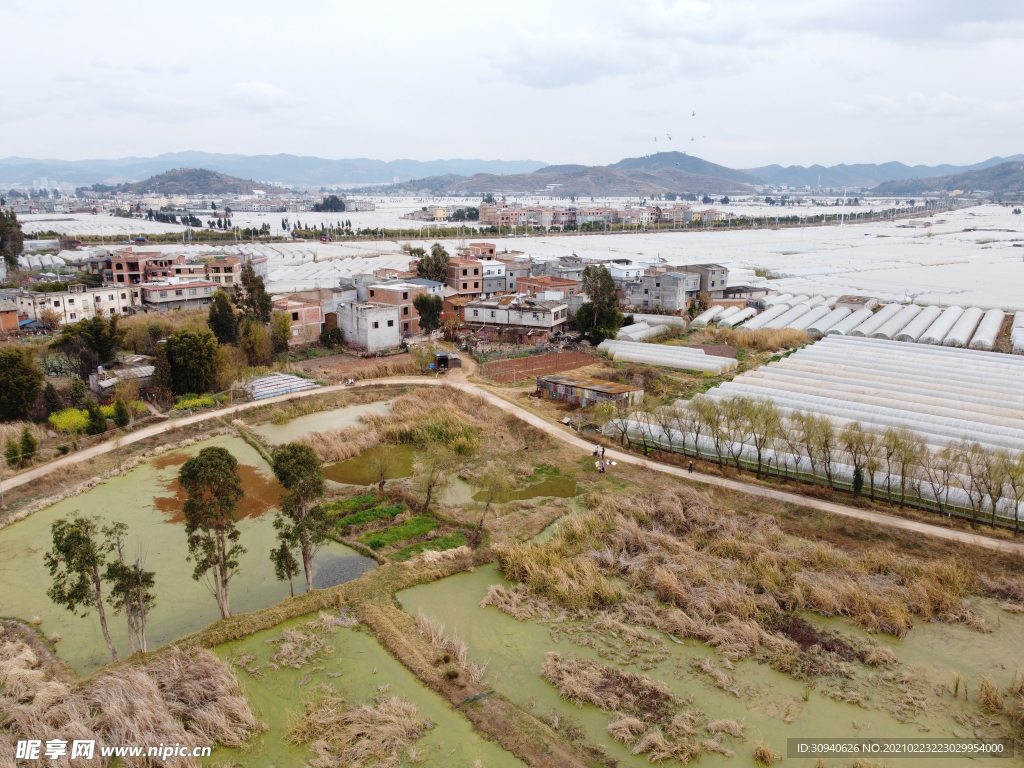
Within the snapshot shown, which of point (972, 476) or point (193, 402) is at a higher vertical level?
point (972, 476)

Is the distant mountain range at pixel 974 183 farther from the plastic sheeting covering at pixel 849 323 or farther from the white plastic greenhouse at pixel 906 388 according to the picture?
the white plastic greenhouse at pixel 906 388

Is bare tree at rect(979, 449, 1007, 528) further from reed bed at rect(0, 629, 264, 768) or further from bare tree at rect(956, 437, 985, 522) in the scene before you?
reed bed at rect(0, 629, 264, 768)

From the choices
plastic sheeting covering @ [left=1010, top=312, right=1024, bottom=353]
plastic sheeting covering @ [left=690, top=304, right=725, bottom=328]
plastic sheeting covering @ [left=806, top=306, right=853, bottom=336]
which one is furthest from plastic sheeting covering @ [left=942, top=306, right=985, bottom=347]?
plastic sheeting covering @ [left=690, top=304, right=725, bottom=328]

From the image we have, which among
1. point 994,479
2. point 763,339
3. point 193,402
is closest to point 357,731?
point 994,479

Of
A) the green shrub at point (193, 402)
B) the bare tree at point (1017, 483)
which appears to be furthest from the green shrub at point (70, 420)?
the bare tree at point (1017, 483)

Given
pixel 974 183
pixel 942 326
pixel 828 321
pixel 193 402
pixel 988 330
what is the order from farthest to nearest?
pixel 974 183 → pixel 828 321 → pixel 942 326 → pixel 988 330 → pixel 193 402

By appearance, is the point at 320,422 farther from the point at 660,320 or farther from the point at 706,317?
the point at 706,317
